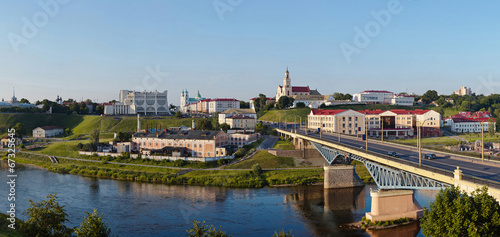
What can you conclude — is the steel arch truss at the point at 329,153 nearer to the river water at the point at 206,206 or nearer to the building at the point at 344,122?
the river water at the point at 206,206

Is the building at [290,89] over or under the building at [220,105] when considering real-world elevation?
over

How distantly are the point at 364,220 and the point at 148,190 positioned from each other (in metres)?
27.1

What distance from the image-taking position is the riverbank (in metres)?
49.2

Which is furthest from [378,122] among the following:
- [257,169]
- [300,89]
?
[300,89]

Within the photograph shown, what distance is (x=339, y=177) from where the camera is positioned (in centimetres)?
4678

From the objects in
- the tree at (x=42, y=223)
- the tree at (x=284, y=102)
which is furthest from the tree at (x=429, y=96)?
the tree at (x=42, y=223)

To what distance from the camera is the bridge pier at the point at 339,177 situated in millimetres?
46656

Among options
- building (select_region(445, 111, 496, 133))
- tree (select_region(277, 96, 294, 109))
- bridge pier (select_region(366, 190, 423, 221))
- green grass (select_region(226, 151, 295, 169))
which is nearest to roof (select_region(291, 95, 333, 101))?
tree (select_region(277, 96, 294, 109))

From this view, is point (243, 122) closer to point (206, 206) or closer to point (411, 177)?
point (206, 206)

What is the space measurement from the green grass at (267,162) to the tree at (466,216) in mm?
35603

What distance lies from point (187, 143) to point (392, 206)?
132 feet

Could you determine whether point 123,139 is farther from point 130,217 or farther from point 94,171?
point 130,217

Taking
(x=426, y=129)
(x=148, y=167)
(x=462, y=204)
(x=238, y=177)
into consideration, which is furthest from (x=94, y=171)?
(x=426, y=129)

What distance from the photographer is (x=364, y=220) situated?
105 ft
